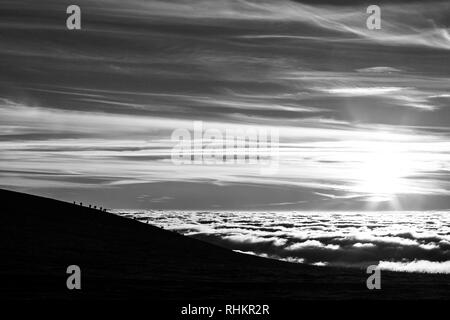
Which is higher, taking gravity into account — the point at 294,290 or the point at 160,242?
the point at 160,242

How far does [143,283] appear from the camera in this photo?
120 ft

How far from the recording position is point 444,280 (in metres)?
42.0

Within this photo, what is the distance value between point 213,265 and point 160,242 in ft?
25.8

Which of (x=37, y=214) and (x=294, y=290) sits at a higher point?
(x=37, y=214)

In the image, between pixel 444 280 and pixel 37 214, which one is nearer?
pixel 444 280

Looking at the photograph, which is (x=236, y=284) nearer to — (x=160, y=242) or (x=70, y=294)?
(x=70, y=294)

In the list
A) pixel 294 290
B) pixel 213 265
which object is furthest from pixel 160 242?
pixel 294 290

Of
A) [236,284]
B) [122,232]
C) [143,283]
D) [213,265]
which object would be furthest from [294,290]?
[122,232]

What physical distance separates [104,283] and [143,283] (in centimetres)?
211

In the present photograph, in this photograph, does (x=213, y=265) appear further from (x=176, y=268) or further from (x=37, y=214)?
(x=37, y=214)
